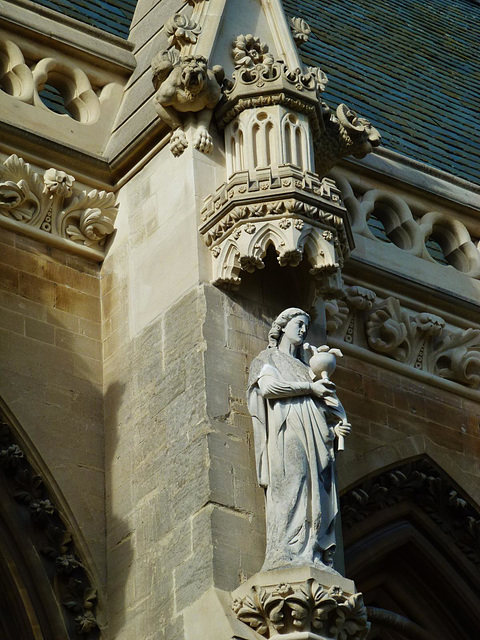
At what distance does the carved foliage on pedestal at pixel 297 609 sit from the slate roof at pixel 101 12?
229 inches

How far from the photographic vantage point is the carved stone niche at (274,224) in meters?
10.3

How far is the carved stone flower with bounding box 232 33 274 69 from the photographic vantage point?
442 inches

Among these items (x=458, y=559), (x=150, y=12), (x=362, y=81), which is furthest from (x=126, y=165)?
(x=362, y=81)

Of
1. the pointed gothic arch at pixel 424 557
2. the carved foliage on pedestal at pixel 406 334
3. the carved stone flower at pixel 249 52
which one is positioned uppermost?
the carved stone flower at pixel 249 52

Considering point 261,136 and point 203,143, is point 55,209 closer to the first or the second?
point 203,143

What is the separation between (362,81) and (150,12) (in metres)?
4.09

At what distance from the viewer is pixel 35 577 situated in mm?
9945

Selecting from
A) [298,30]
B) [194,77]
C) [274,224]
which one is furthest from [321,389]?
[298,30]

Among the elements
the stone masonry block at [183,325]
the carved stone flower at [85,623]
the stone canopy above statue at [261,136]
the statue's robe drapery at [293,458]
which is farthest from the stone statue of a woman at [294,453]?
the carved stone flower at [85,623]

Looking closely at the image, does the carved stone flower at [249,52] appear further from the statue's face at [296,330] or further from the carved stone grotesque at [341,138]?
the statue's face at [296,330]

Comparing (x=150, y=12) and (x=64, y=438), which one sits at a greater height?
(x=150, y=12)

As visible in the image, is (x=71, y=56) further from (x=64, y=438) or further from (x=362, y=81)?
(x=362, y=81)

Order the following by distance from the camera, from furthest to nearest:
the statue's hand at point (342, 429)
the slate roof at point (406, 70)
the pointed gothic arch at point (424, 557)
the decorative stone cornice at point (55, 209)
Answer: the slate roof at point (406, 70)
the pointed gothic arch at point (424, 557)
the decorative stone cornice at point (55, 209)
the statue's hand at point (342, 429)

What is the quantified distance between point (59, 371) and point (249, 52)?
229 cm
